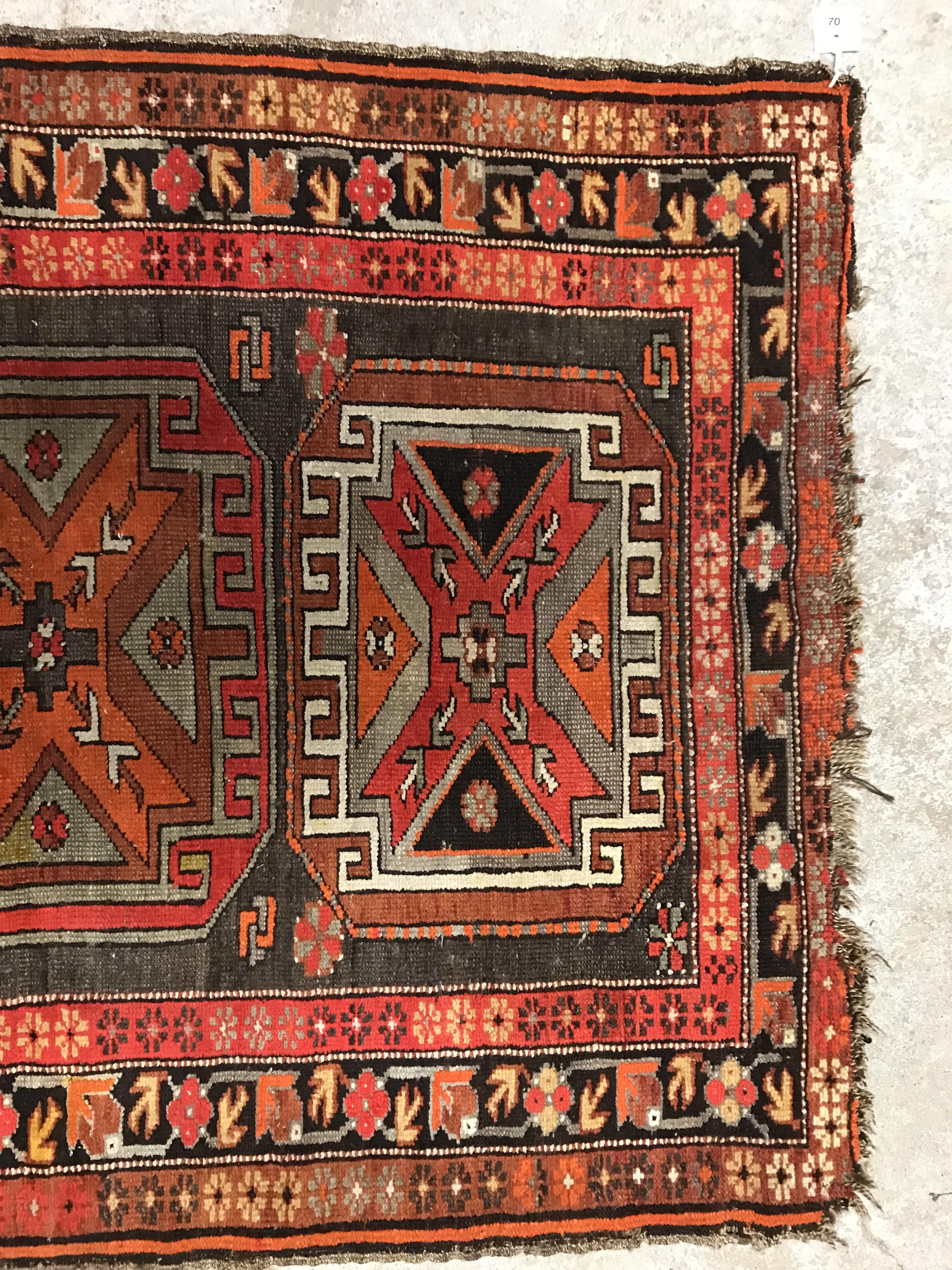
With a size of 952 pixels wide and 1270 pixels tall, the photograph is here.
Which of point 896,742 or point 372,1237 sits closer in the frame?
point 372,1237

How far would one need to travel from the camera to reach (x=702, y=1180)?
50.2 inches

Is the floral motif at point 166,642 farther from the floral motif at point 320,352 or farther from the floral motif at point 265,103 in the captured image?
the floral motif at point 265,103

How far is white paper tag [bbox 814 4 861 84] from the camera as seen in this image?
50.4 inches

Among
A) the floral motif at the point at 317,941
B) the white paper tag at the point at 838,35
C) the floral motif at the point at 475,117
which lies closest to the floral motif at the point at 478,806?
the floral motif at the point at 317,941

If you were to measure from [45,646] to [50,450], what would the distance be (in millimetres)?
336

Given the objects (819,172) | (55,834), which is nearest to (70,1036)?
(55,834)

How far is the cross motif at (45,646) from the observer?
1221mm

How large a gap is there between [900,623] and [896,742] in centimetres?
22

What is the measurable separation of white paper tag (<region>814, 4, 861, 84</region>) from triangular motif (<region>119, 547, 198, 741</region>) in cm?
145

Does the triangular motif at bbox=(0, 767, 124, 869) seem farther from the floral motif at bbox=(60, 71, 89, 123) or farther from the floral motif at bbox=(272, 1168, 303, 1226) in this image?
the floral motif at bbox=(60, 71, 89, 123)

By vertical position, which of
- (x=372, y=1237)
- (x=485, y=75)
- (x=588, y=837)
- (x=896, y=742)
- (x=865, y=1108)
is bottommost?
(x=372, y=1237)

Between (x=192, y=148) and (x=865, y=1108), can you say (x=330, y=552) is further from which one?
(x=865, y=1108)

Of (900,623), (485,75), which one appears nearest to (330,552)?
(485,75)

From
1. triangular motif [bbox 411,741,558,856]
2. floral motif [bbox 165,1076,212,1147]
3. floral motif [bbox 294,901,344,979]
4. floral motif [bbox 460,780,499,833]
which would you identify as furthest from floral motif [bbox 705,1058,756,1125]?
floral motif [bbox 165,1076,212,1147]
